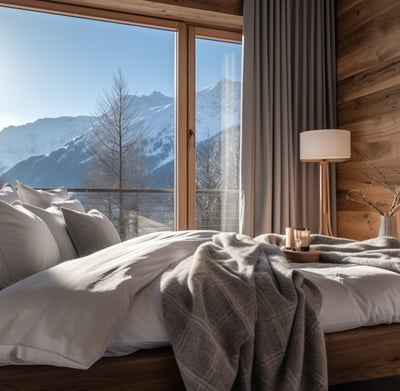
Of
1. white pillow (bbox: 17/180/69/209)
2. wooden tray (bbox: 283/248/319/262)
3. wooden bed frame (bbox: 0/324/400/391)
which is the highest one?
white pillow (bbox: 17/180/69/209)

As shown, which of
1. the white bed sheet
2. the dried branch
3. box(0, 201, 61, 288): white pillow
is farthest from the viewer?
the dried branch

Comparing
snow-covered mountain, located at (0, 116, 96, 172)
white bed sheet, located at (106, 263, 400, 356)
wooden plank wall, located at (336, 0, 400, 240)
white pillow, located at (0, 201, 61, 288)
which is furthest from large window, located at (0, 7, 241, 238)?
white bed sheet, located at (106, 263, 400, 356)

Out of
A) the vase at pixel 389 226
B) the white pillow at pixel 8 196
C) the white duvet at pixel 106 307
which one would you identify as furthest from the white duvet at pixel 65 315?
the vase at pixel 389 226

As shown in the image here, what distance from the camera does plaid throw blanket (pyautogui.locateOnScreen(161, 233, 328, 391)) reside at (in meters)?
1.31

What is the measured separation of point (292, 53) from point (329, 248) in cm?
265

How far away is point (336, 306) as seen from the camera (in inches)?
63.7

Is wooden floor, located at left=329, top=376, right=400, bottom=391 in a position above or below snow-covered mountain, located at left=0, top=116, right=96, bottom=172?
below

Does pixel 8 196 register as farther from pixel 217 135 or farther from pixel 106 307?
pixel 217 135

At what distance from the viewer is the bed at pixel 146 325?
129 cm

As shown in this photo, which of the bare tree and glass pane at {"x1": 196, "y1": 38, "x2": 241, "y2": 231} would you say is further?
glass pane at {"x1": 196, "y1": 38, "x2": 241, "y2": 231}

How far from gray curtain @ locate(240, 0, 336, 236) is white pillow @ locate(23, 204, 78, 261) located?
2.14 metres

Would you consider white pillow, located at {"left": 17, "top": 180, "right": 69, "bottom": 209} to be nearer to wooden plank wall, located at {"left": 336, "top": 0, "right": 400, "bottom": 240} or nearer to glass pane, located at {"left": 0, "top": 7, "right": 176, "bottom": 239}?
glass pane, located at {"left": 0, "top": 7, "right": 176, "bottom": 239}

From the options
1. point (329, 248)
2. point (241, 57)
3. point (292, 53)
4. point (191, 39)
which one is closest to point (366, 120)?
point (292, 53)

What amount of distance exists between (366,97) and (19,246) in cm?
337
